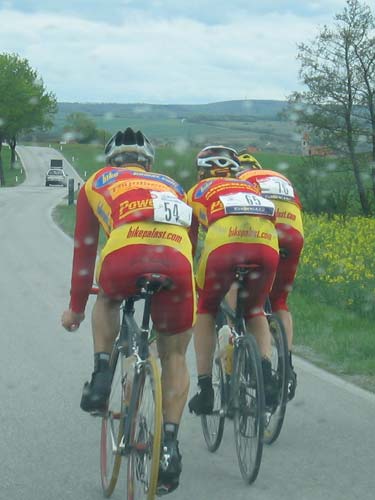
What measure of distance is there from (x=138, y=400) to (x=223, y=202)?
4.98 feet

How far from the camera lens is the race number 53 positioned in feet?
15.0

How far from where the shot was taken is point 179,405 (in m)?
4.77

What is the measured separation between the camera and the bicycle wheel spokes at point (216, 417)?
6012 mm

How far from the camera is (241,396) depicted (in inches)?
228

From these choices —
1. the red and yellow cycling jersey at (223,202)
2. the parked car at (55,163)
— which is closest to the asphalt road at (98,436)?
the red and yellow cycling jersey at (223,202)

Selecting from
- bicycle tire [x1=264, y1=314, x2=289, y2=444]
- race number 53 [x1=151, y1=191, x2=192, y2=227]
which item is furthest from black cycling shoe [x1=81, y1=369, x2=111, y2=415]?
bicycle tire [x1=264, y1=314, x2=289, y2=444]

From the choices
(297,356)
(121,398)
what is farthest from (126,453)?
(297,356)

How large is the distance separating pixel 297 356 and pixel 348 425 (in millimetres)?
2655

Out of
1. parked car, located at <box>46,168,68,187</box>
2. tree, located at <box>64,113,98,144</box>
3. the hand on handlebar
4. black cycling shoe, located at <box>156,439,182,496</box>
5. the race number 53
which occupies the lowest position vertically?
parked car, located at <box>46,168,68,187</box>

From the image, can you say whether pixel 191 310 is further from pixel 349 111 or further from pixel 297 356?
pixel 349 111

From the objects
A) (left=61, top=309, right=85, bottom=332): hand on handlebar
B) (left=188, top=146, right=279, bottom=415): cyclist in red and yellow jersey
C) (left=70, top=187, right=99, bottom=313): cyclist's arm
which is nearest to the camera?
(left=70, top=187, right=99, bottom=313): cyclist's arm

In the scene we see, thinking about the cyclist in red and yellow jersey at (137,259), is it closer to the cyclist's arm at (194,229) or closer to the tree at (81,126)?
the cyclist's arm at (194,229)

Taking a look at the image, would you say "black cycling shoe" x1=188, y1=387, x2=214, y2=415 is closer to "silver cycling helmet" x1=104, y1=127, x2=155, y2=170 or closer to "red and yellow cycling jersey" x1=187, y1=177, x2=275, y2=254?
"red and yellow cycling jersey" x1=187, y1=177, x2=275, y2=254

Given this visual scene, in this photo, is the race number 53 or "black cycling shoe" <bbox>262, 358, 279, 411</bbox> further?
"black cycling shoe" <bbox>262, 358, 279, 411</bbox>
